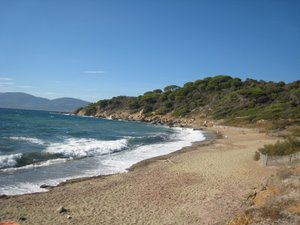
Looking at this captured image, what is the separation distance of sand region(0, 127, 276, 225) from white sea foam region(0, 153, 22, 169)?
5825 mm

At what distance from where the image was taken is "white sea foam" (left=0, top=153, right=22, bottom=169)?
56.9ft

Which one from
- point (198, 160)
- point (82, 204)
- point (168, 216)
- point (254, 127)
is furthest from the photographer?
point (254, 127)

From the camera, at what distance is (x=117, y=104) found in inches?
4483

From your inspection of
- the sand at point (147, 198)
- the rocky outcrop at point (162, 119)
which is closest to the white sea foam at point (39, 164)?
the sand at point (147, 198)

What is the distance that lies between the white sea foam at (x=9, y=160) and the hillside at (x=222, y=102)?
41.7 m

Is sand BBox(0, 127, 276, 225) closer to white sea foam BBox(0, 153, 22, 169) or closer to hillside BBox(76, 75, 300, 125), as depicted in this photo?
white sea foam BBox(0, 153, 22, 169)

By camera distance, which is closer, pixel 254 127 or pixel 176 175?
pixel 176 175

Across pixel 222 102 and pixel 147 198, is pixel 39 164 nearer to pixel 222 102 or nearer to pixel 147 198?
pixel 147 198

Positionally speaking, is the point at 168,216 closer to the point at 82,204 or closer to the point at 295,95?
the point at 82,204

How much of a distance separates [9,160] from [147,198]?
34.4ft

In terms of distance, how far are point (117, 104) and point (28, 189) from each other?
102m

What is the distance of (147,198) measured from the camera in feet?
38.3

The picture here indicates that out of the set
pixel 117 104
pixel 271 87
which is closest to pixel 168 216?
pixel 271 87

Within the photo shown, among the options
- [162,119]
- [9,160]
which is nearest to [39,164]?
[9,160]
